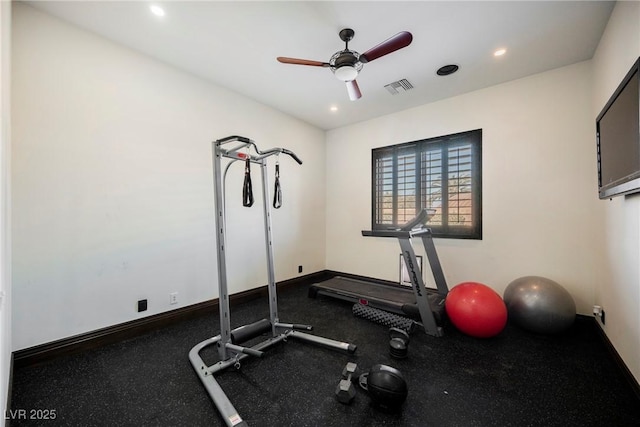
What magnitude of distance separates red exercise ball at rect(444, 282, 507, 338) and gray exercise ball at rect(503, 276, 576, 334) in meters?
0.32

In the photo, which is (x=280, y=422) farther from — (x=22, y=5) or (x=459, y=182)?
(x=22, y=5)

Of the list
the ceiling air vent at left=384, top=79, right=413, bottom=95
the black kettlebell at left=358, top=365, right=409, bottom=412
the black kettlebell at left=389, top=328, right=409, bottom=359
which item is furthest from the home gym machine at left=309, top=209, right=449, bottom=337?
the ceiling air vent at left=384, top=79, right=413, bottom=95

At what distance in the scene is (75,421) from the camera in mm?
1462

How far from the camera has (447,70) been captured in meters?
2.85

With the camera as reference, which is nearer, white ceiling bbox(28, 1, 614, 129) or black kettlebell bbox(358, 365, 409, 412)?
black kettlebell bbox(358, 365, 409, 412)

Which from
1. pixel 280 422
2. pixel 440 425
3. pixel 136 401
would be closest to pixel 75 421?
pixel 136 401

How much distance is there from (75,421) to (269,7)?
3053 mm

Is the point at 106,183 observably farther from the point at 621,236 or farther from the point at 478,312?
the point at 621,236

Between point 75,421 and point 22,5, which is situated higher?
point 22,5

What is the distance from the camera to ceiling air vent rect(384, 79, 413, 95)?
3113 mm

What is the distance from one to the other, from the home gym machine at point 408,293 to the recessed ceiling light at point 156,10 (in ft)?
8.61

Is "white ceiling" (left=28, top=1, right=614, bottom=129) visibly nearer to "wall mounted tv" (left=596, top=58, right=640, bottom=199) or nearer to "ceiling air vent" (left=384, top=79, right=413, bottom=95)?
"ceiling air vent" (left=384, top=79, right=413, bottom=95)

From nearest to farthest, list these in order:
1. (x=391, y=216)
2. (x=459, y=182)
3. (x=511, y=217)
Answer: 1. (x=511, y=217)
2. (x=459, y=182)
3. (x=391, y=216)

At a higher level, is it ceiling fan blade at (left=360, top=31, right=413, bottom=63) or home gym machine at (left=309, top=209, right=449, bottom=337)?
ceiling fan blade at (left=360, top=31, right=413, bottom=63)
